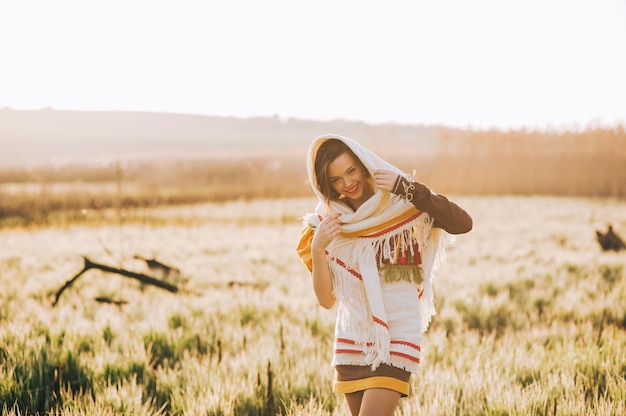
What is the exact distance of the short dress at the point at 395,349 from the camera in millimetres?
2793

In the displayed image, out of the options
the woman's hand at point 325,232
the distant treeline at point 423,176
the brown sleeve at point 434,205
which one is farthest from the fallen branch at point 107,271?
the distant treeline at point 423,176

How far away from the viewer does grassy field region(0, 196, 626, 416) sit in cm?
360

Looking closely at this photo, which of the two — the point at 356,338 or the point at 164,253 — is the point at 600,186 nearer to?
the point at 164,253

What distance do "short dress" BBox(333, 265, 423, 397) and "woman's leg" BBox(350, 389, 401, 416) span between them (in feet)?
0.10

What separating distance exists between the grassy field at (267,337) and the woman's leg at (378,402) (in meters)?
0.67

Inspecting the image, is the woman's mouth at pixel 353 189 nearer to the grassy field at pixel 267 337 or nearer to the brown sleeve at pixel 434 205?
the brown sleeve at pixel 434 205

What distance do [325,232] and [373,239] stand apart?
264 millimetres

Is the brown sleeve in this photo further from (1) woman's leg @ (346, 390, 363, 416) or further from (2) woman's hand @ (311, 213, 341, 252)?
(1) woman's leg @ (346, 390, 363, 416)

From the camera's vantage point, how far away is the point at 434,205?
9.25 feet

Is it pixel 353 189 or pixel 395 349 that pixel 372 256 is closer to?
pixel 353 189

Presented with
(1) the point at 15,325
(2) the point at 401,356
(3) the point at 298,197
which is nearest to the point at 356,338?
(2) the point at 401,356

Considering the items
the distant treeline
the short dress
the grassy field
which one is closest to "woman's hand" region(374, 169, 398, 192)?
the short dress

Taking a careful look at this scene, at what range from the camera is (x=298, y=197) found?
1095 inches

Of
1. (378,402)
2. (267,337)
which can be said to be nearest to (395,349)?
(378,402)
